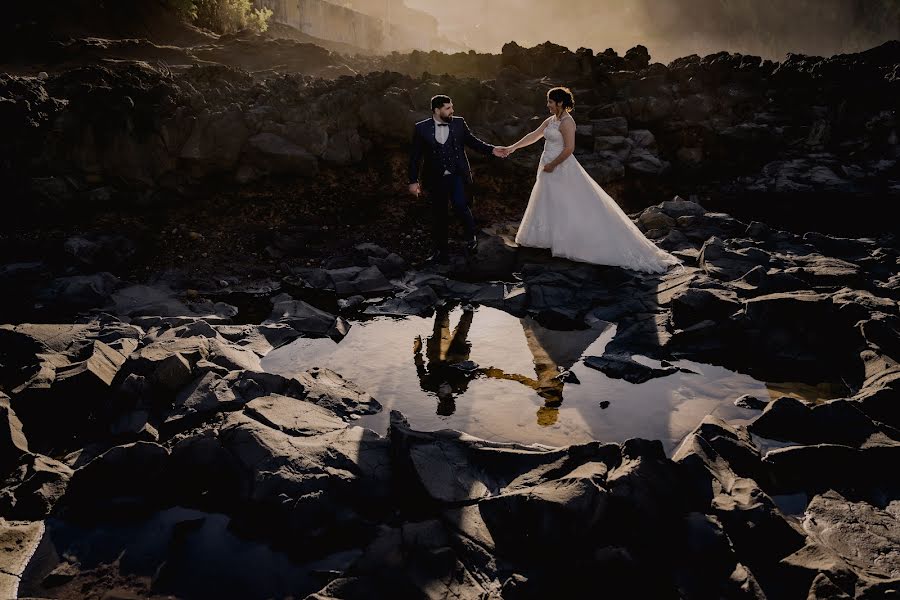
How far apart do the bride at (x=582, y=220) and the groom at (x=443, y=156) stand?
2.85 feet

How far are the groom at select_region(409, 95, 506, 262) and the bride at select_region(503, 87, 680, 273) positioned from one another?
87 centimetres

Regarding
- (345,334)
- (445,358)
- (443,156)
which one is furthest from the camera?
(443,156)

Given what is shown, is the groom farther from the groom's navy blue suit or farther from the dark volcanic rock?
the dark volcanic rock

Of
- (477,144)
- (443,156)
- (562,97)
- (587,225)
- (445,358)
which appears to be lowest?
(445,358)

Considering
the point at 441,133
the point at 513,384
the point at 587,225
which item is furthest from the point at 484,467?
the point at 441,133

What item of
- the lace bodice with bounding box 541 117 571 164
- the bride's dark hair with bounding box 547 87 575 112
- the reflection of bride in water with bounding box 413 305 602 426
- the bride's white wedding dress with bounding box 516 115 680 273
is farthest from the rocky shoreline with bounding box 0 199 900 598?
the bride's dark hair with bounding box 547 87 575 112

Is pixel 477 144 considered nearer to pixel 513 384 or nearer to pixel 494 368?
pixel 494 368

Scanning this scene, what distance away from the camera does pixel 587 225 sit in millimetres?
8836

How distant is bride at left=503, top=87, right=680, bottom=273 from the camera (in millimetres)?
8695

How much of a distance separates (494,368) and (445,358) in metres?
0.67

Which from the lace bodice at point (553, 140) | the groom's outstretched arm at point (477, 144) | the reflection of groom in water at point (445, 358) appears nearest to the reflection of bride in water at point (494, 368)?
the reflection of groom in water at point (445, 358)

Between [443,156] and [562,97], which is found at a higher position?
[562,97]

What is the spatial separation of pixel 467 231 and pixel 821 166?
14625 millimetres

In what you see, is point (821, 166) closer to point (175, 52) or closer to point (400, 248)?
point (400, 248)
